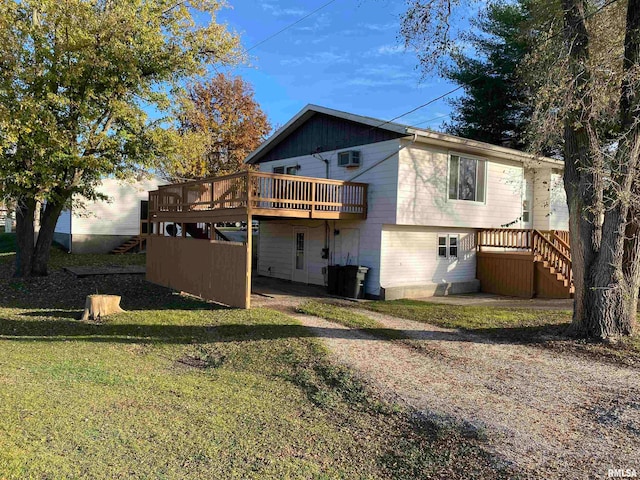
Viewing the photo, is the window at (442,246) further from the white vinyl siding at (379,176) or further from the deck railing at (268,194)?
the deck railing at (268,194)

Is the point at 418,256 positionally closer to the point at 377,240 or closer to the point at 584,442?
the point at 377,240

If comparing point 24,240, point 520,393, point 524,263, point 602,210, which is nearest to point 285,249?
point 524,263

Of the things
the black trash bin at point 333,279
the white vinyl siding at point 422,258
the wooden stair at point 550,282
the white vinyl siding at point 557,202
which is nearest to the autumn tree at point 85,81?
the black trash bin at point 333,279

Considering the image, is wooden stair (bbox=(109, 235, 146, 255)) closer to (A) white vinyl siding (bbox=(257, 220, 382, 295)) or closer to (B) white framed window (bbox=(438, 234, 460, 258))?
(A) white vinyl siding (bbox=(257, 220, 382, 295))

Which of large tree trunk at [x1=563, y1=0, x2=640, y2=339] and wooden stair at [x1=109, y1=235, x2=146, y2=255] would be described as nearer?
large tree trunk at [x1=563, y1=0, x2=640, y2=339]

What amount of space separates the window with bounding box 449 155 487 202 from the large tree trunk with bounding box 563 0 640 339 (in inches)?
240

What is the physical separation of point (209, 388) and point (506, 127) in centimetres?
2325

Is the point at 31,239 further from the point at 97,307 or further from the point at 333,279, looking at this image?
the point at 333,279

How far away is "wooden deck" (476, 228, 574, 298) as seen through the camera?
13.7 meters

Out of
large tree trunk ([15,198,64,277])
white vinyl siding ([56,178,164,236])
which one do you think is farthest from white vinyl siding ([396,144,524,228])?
white vinyl siding ([56,178,164,236])

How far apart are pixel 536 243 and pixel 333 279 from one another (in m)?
6.21

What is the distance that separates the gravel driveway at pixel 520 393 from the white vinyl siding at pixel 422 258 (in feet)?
16.0

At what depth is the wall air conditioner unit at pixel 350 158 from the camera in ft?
45.9

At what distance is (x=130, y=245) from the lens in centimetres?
2272
